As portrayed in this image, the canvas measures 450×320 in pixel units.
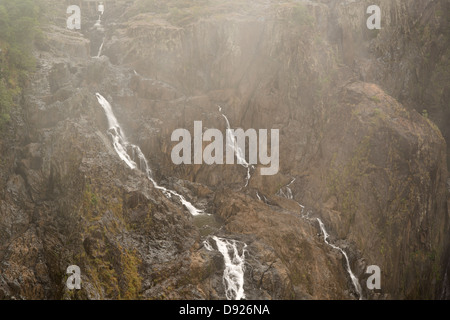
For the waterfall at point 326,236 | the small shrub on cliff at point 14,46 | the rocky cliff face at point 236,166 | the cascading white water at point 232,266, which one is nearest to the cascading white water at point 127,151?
the rocky cliff face at point 236,166

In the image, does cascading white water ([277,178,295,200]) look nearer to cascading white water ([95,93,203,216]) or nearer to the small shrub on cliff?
cascading white water ([95,93,203,216])

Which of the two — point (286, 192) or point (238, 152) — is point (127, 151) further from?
point (286, 192)

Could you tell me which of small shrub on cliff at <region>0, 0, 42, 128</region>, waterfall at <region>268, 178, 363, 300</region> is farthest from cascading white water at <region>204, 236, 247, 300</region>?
small shrub on cliff at <region>0, 0, 42, 128</region>

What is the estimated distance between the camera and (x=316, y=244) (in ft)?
117

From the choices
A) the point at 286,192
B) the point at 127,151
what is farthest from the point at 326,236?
the point at 127,151

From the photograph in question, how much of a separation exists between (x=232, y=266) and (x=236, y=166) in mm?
14542

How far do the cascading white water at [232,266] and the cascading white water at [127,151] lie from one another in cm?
605

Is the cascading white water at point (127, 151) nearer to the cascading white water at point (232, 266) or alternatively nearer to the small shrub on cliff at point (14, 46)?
the cascading white water at point (232, 266)

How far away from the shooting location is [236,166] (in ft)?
143

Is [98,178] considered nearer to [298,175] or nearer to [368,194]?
[298,175]

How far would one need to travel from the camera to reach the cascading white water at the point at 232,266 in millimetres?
29953

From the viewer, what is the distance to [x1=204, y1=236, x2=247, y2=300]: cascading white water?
30.0m

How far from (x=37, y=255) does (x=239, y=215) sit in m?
16.5

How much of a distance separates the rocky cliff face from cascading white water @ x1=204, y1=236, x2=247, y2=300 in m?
0.53
